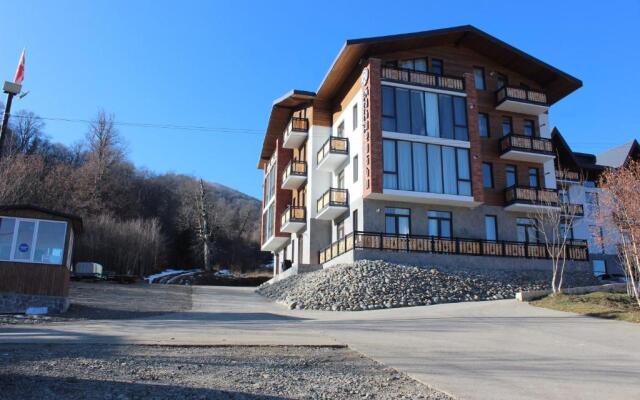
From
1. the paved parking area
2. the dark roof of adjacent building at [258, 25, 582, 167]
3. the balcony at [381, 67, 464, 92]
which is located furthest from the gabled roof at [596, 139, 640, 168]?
the paved parking area

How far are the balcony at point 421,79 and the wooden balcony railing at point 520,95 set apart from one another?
3.17 meters

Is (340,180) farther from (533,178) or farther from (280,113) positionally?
(533,178)

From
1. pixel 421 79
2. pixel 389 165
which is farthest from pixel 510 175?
pixel 389 165

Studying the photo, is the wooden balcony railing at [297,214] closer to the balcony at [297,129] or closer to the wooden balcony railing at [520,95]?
the balcony at [297,129]

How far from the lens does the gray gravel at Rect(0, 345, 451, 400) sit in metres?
7.39

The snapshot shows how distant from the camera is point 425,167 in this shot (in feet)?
95.4

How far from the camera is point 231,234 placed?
246ft

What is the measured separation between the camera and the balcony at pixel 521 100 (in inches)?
1270

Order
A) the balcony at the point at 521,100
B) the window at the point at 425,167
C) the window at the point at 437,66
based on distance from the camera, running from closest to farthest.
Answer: the window at the point at 425,167 < the window at the point at 437,66 < the balcony at the point at 521,100

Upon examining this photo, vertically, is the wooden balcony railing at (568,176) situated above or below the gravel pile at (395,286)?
above

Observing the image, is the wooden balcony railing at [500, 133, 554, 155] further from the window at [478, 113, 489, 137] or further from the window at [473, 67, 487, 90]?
the window at [473, 67, 487, 90]

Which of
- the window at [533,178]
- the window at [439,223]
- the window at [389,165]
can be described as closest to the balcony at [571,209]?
the window at [533,178]

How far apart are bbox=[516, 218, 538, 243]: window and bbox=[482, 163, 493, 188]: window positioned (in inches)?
99.3

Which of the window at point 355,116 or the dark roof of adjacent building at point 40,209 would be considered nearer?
the dark roof of adjacent building at point 40,209
